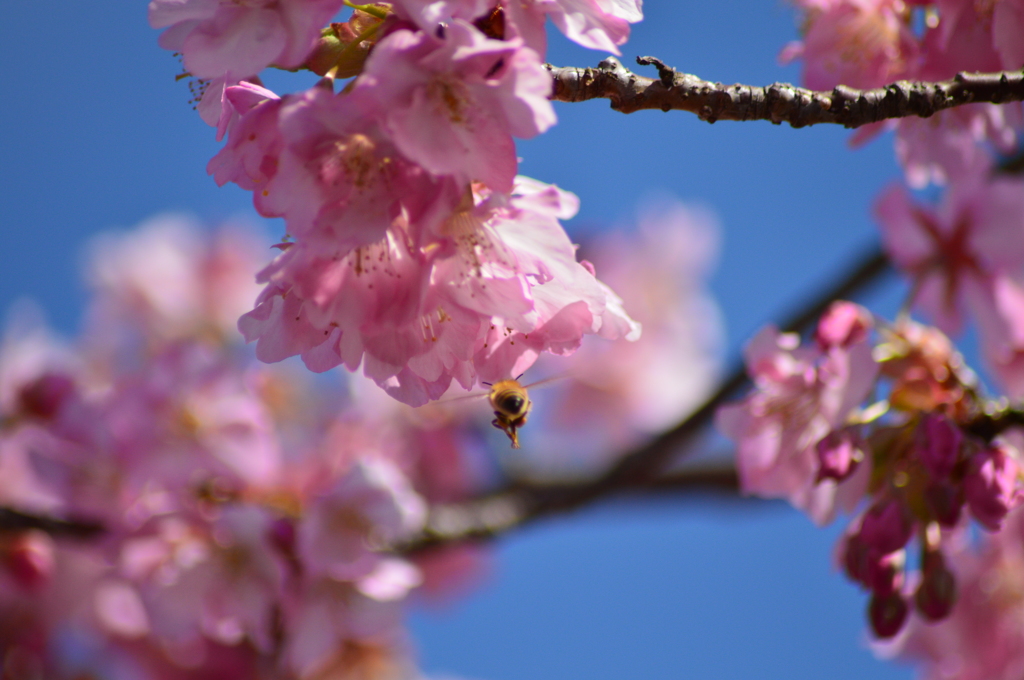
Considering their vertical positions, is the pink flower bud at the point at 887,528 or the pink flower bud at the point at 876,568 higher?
the pink flower bud at the point at 887,528

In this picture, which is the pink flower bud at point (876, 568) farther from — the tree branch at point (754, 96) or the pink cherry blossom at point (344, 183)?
the pink cherry blossom at point (344, 183)

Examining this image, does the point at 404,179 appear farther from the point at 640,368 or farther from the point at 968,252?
the point at 640,368

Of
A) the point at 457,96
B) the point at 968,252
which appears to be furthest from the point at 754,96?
the point at 968,252

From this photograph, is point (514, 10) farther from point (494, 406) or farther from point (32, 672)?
point (32, 672)

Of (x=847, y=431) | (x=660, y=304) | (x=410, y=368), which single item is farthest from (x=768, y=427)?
(x=660, y=304)

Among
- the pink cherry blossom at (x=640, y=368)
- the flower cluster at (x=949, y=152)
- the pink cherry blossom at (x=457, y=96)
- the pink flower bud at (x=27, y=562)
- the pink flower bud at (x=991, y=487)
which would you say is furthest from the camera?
the pink cherry blossom at (x=640, y=368)

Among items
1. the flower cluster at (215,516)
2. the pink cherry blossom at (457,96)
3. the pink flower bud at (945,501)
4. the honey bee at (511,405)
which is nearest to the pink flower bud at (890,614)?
the pink flower bud at (945,501)
